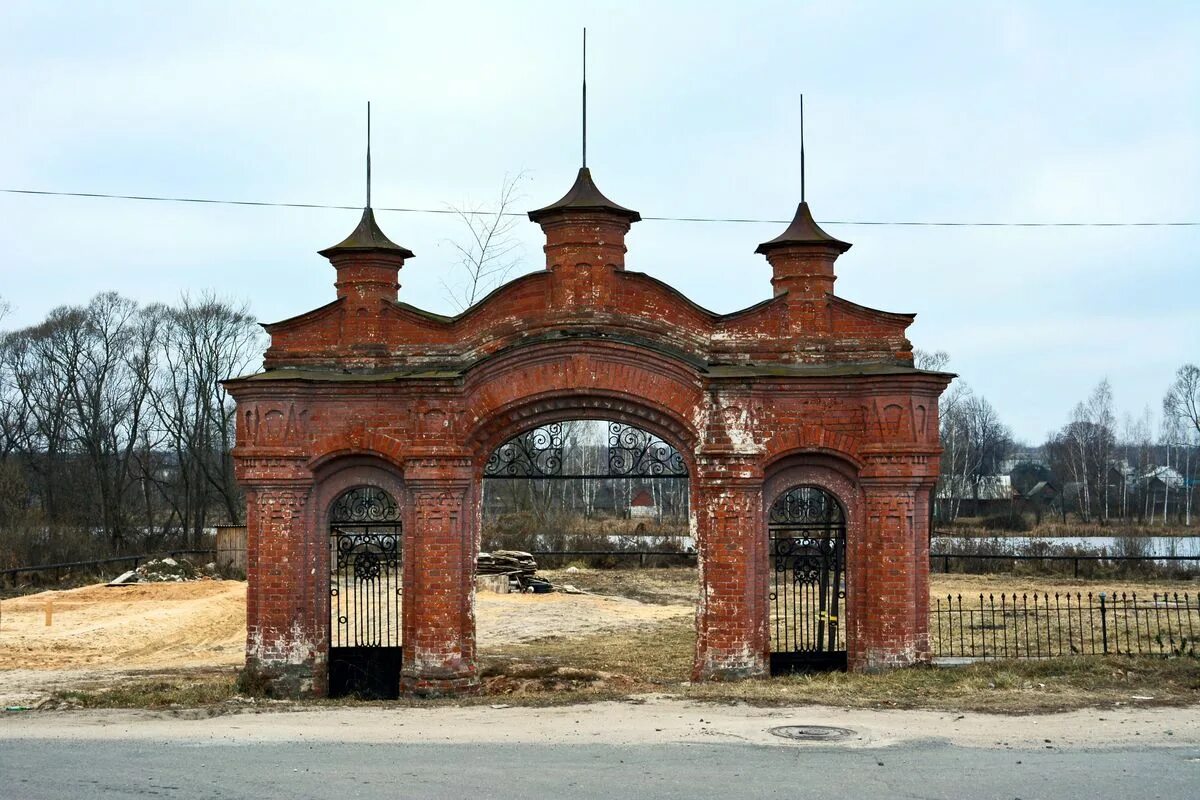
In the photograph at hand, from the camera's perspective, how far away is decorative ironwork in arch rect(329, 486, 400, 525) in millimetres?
13992

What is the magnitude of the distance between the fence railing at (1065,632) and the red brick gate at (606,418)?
2.66 m

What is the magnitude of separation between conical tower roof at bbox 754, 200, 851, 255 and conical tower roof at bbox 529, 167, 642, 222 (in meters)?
1.57

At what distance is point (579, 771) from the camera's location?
30.7ft

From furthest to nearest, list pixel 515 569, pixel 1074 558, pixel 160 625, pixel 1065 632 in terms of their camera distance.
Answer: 1. pixel 515 569
2. pixel 1074 558
3. pixel 160 625
4. pixel 1065 632

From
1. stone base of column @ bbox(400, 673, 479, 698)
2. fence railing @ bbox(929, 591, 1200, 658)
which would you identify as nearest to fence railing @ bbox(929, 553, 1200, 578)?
fence railing @ bbox(929, 591, 1200, 658)

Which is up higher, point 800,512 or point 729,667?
point 800,512

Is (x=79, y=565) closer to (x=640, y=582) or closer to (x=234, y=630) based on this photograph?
(x=234, y=630)

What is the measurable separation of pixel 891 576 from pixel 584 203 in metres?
5.35

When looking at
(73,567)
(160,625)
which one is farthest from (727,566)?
(73,567)

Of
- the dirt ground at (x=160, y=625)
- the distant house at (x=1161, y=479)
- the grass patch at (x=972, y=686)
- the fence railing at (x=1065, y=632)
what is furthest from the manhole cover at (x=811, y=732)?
the distant house at (x=1161, y=479)

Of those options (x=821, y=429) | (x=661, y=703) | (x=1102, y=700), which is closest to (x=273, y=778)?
(x=661, y=703)

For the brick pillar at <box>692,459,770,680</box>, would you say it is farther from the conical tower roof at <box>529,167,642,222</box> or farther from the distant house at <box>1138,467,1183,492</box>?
the distant house at <box>1138,467,1183,492</box>

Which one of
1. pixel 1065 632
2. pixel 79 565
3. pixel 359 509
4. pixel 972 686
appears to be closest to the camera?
pixel 972 686

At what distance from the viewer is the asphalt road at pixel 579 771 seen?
8703 mm
